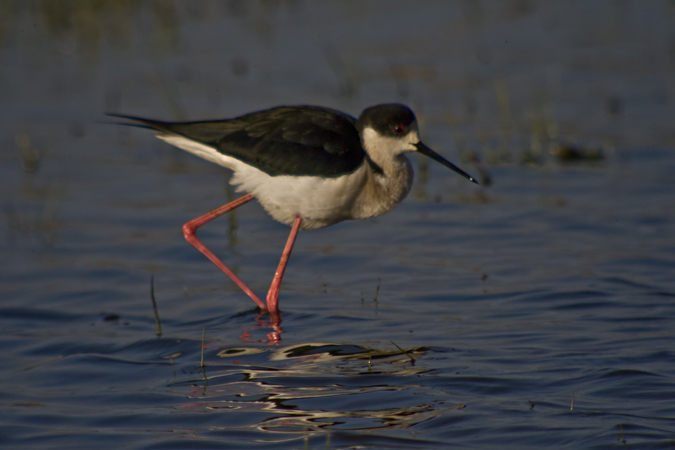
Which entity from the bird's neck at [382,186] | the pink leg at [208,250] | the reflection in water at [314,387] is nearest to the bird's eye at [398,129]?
the bird's neck at [382,186]

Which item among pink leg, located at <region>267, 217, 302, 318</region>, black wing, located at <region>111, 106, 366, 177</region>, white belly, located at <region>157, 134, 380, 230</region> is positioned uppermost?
black wing, located at <region>111, 106, 366, 177</region>

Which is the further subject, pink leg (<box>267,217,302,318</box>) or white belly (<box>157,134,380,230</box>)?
pink leg (<box>267,217,302,318</box>)

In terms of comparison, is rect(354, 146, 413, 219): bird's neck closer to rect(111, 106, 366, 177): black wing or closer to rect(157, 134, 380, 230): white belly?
rect(157, 134, 380, 230): white belly

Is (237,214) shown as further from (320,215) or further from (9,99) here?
(9,99)

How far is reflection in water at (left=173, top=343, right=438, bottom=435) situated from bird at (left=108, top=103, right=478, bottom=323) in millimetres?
808

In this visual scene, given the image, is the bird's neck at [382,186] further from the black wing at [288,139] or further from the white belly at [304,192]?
the black wing at [288,139]

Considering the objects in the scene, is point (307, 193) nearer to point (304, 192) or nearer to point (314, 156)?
point (304, 192)

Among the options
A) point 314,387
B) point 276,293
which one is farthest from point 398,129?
point 314,387

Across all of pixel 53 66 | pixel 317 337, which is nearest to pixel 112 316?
pixel 317 337

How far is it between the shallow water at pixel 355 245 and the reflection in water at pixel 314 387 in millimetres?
17

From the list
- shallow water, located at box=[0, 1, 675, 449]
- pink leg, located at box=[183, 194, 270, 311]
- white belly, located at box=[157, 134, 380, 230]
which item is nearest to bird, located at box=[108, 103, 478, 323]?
white belly, located at box=[157, 134, 380, 230]

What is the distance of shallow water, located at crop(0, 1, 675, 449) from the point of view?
4586 mm

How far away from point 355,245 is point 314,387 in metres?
2.74

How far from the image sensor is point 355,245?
750cm
